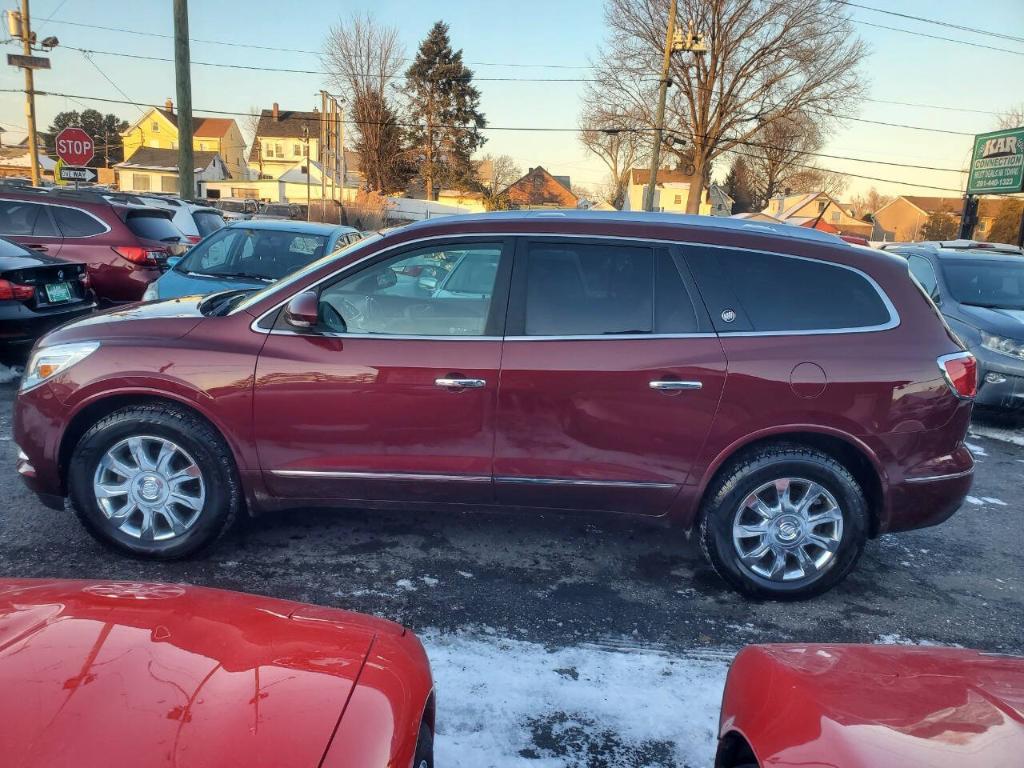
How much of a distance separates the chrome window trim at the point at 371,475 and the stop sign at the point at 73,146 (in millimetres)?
19272

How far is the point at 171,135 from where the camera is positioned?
84562 millimetres

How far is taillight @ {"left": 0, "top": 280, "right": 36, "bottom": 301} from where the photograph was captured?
6.87 m

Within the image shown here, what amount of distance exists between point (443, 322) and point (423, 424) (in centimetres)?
51

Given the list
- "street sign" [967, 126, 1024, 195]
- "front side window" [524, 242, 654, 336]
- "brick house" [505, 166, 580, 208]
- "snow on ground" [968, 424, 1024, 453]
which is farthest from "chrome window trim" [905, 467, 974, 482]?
"brick house" [505, 166, 580, 208]

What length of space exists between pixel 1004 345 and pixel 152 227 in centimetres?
1006

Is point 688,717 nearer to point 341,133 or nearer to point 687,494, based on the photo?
point 687,494

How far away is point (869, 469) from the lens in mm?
3609

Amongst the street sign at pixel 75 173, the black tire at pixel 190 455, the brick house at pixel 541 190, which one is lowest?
the black tire at pixel 190 455

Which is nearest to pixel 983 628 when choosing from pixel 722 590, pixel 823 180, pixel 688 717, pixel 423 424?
pixel 722 590

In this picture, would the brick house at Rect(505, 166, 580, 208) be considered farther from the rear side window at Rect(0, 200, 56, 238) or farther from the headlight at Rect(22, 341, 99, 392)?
the headlight at Rect(22, 341, 99, 392)

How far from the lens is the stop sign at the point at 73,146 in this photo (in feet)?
62.5

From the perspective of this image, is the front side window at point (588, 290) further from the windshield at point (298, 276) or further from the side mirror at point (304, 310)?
the side mirror at point (304, 310)

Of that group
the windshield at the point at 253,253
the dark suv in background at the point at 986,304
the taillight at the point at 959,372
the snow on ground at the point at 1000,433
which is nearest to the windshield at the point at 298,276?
the taillight at the point at 959,372

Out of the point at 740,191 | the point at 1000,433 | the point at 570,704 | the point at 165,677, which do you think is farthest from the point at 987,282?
the point at 740,191
